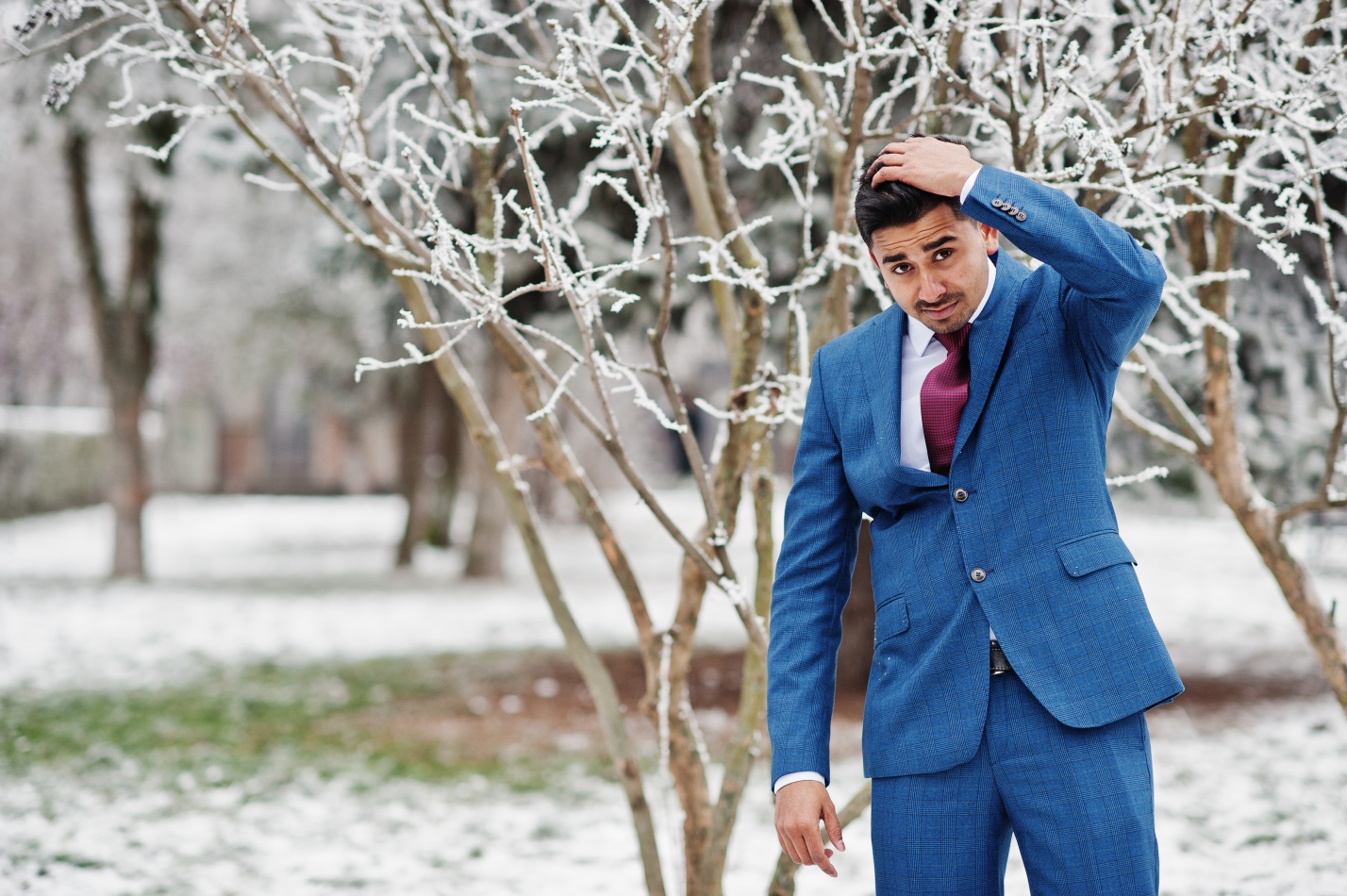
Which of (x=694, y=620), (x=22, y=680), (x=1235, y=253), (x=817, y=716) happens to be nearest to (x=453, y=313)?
(x=22, y=680)

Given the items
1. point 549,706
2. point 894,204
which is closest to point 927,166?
point 894,204

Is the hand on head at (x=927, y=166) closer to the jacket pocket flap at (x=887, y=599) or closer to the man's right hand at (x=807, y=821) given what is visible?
the jacket pocket flap at (x=887, y=599)

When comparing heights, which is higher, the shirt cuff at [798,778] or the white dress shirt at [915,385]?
the white dress shirt at [915,385]

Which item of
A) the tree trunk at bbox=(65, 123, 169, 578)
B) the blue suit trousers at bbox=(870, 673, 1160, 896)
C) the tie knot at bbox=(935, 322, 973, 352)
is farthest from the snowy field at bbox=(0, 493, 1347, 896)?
the blue suit trousers at bbox=(870, 673, 1160, 896)

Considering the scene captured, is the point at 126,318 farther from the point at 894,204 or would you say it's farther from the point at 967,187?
the point at 967,187

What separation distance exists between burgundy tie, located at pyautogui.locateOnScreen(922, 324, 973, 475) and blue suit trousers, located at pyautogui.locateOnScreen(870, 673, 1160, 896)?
0.38 meters

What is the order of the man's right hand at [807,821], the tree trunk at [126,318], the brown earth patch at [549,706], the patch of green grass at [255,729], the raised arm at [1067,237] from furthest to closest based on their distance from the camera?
1. the tree trunk at [126,318]
2. the brown earth patch at [549,706]
3. the patch of green grass at [255,729]
4. the man's right hand at [807,821]
5. the raised arm at [1067,237]

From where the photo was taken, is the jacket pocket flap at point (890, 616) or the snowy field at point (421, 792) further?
the snowy field at point (421, 792)

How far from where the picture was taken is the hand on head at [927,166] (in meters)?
1.83

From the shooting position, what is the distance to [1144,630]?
6.06ft

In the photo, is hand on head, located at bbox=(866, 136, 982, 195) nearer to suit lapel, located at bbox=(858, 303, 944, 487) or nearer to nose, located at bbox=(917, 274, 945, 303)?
nose, located at bbox=(917, 274, 945, 303)

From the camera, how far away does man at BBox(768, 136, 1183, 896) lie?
1.79m

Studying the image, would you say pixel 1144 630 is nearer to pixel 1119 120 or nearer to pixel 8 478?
pixel 1119 120

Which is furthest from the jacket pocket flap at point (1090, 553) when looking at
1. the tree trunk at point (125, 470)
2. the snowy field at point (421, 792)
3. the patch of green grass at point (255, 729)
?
the tree trunk at point (125, 470)
